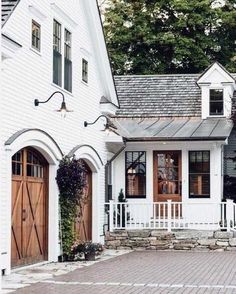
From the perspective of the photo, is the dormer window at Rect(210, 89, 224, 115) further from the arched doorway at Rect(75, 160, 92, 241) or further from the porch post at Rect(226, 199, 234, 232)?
the arched doorway at Rect(75, 160, 92, 241)

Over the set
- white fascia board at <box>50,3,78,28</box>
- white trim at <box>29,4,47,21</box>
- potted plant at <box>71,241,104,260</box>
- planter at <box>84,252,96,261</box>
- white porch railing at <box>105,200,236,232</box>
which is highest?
white fascia board at <box>50,3,78,28</box>

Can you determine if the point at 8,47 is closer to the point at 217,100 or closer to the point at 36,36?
the point at 36,36

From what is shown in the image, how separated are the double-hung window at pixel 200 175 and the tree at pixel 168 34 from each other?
17.2 m

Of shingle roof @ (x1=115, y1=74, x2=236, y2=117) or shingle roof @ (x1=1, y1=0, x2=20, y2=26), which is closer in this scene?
shingle roof @ (x1=1, y1=0, x2=20, y2=26)

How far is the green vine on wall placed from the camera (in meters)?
18.1

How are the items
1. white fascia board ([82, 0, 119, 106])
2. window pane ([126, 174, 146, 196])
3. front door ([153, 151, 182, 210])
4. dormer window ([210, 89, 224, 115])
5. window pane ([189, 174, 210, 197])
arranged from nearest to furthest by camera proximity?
1. white fascia board ([82, 0, 119, 106])
2. window pane ([189, 174, 210, 197])
3. front door ([153, 151, 182, 210])
4. window pane ([126, 174, 146, 196])
5. dormer window ([210, 89, 224, 115])

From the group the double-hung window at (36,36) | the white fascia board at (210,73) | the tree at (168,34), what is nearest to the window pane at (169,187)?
the white fascia board at (210,73)

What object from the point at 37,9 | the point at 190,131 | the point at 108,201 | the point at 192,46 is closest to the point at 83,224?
the point at 108,201

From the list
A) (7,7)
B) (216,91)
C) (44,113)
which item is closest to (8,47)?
(7,7)

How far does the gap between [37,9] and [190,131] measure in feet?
31.7

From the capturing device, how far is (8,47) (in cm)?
1345

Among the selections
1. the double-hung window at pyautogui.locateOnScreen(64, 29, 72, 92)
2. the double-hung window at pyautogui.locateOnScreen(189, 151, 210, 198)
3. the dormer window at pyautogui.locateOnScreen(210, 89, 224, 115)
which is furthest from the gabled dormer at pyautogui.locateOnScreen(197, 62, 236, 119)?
the double-hung window at pyautogui.locateOnScreen(64, 29, 72, 92)

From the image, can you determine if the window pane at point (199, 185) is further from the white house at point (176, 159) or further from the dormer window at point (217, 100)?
the dormer window at point (217, 100)

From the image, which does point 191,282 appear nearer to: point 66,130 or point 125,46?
point 66,130
